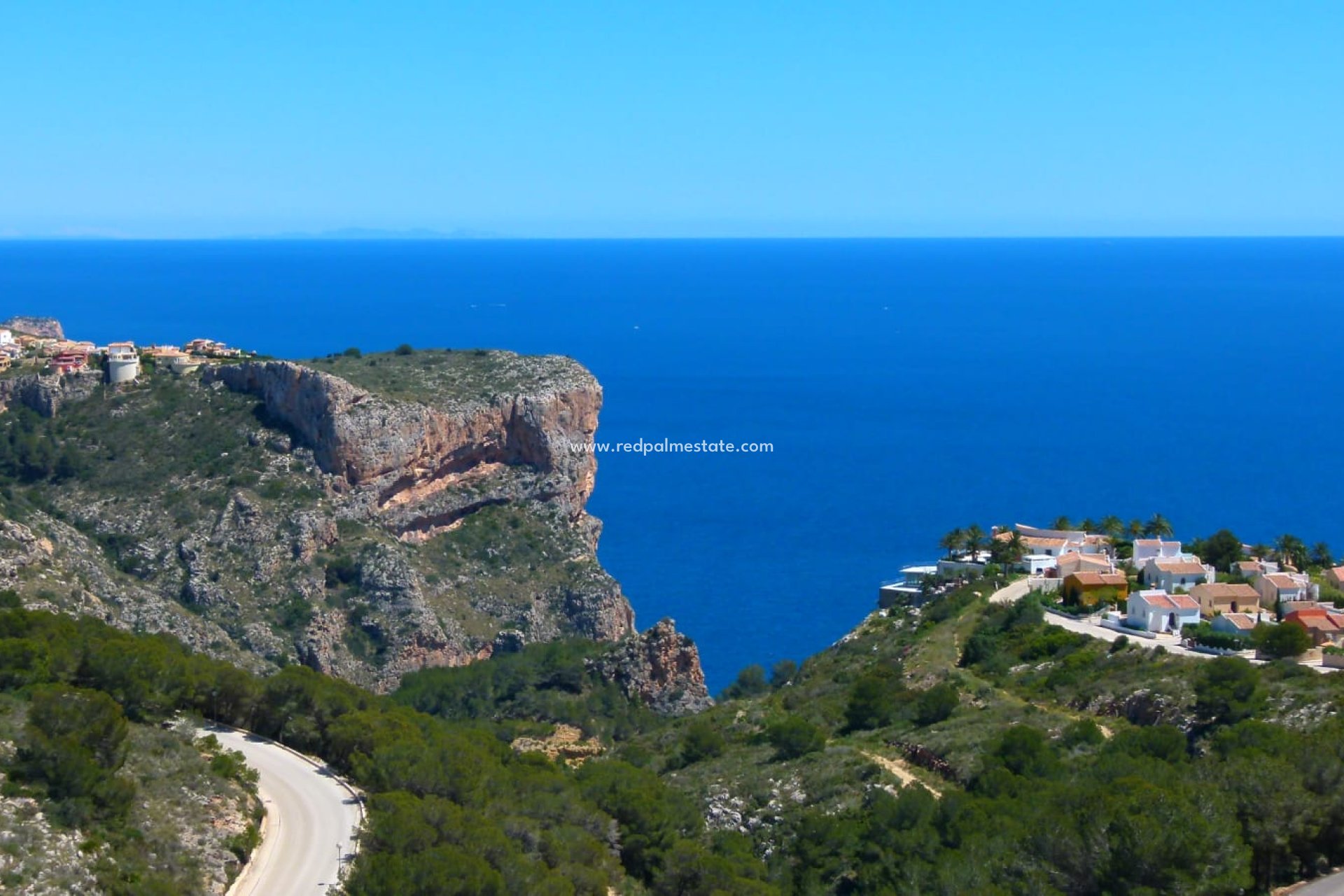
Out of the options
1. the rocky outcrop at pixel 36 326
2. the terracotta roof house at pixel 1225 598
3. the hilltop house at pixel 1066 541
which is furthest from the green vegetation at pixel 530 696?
the rocky outcrop at pixel 36 326

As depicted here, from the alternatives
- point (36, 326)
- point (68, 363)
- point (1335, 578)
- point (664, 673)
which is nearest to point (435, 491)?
point (664, 673)

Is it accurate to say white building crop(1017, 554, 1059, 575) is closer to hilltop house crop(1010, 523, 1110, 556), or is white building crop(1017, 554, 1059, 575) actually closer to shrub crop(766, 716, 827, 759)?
hilltop house crop(1010, 523, 1110, 556)

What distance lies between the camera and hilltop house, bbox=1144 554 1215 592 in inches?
1380

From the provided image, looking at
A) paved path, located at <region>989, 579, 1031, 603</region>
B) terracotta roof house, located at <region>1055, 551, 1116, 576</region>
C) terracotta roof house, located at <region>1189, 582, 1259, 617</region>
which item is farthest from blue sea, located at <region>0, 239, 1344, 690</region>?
terracotta roof house, located at <region>1189, 582, 1259, 617</region>

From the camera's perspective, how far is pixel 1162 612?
3284cm

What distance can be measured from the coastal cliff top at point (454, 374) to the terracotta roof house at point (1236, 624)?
81.8ft

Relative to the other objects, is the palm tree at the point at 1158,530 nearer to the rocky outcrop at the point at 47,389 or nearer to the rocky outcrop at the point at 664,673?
the rocky outcrop at the point at 664,673

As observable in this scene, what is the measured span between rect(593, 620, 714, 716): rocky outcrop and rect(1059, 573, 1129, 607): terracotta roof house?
10.5 meters

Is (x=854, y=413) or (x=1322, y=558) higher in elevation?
(x=1322, y=558)

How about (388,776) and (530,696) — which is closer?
(388,776)

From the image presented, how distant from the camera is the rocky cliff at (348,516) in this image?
1625 inches

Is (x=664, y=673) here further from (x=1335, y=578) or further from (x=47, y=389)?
(x=47, y=389)

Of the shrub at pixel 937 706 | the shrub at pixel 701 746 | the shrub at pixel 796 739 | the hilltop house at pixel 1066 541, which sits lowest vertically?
the shrub at pixel 701 746

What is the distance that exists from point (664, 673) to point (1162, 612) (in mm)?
14112
